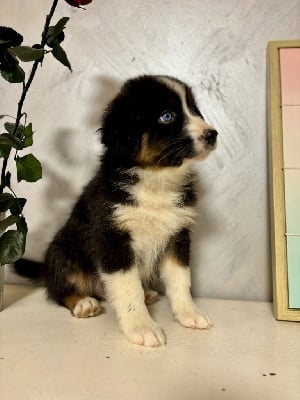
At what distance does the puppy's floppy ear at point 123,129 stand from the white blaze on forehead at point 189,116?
6.6 inches

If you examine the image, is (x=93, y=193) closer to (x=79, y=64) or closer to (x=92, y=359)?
(x=92, y=359)

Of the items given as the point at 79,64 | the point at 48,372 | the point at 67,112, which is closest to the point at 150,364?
the point at 48,372

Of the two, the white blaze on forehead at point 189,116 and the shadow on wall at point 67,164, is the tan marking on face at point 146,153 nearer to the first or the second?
the white blaze on forehead at point 189,116

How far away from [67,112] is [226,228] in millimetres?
989

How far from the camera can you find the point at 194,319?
5.41ft

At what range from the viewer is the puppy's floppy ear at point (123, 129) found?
156 cm

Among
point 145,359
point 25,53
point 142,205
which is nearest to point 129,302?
point 145,359

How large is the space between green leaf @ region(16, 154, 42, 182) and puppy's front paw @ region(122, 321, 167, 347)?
1.97ft

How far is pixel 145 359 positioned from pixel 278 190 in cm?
90

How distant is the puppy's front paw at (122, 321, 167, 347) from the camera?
145 centimetres

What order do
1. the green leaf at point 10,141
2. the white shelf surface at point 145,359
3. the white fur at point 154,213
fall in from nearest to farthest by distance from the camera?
the white shelf surface at point 145,359 < the green leaf at point 10,141 < the white fur at point 154,213

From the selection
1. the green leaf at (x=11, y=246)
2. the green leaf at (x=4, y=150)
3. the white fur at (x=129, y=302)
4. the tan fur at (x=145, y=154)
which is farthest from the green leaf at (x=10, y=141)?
the white fur at (x=129, y=302)

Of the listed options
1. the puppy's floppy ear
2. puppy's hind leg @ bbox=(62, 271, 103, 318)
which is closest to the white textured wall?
puppy's hind leg @ bbox=(62, 271, 103, 318)

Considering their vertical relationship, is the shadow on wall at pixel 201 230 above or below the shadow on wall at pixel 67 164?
below
